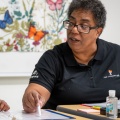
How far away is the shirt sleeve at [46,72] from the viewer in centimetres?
181

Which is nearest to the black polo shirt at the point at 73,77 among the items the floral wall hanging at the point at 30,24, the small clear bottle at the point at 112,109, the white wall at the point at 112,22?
the small clear bottle at the point at 112,109

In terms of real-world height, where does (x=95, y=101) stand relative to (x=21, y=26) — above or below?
below

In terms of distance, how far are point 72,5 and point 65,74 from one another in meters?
0.47

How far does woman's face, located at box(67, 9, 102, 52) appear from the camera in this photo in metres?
1.90

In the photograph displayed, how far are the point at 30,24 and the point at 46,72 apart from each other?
1152mm

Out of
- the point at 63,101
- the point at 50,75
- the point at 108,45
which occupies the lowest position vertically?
the point at 63,101

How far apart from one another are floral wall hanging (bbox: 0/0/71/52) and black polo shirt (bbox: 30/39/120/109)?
0.93 metres

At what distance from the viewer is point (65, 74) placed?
1.87m

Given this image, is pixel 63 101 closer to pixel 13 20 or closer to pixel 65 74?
pixel 65 74

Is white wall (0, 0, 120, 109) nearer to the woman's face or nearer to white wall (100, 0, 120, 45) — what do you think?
white wall (100, 0, 120, 45)

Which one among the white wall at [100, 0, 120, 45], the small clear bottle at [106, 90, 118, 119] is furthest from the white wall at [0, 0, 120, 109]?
the small clear bottle at [106, 90, 118, 119]

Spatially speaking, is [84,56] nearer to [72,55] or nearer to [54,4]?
[72,55]

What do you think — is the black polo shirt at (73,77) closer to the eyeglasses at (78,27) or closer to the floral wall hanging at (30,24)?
the eyeglasses at (78,27)

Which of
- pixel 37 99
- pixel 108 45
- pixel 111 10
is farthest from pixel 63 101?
pixel 111 10
